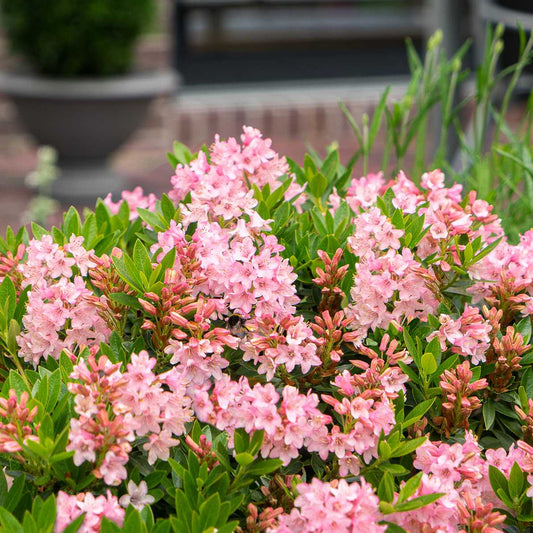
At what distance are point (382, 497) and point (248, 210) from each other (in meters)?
0.50

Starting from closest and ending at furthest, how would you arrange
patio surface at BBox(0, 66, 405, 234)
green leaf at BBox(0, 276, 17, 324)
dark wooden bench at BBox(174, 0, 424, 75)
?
green leaf at BBox(0, 276, 17, 324)
patio surface at BBox(0, 66, 405, 234)
dark wooden bench at BBox(174, 0, 424, 75)

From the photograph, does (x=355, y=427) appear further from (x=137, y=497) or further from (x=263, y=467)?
(x=137, y=497)

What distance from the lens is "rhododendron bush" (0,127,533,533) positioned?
1.12 m

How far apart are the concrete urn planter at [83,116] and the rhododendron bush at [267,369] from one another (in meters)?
4.65

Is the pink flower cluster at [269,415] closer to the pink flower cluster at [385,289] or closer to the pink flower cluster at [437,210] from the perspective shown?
the pink flower cluster at [385,289]

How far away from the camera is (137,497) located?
45.5 inches

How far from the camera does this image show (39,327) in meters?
1.33

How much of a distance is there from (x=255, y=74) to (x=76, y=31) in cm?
264

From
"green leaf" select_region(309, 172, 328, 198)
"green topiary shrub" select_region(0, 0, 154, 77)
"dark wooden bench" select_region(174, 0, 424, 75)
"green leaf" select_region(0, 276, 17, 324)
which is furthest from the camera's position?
"dark wooden bench" select_region(174, 0, 424, 75)

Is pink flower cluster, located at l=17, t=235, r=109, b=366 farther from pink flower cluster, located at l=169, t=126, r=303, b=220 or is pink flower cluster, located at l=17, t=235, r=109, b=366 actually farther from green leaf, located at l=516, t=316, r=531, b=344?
green leaf, located at l=516, t=316, r=531, b=344

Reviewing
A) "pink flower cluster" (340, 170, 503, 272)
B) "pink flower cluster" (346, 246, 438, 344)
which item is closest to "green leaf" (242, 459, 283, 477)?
"pink flower cluster" (346, 246, 438, 344)

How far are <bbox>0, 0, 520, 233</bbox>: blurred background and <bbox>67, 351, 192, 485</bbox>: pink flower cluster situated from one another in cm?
476

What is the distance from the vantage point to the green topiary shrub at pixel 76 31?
588 centimetres

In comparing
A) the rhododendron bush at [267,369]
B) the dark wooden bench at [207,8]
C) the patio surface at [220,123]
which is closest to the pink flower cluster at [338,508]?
the rhododendron bush at [267,369]
